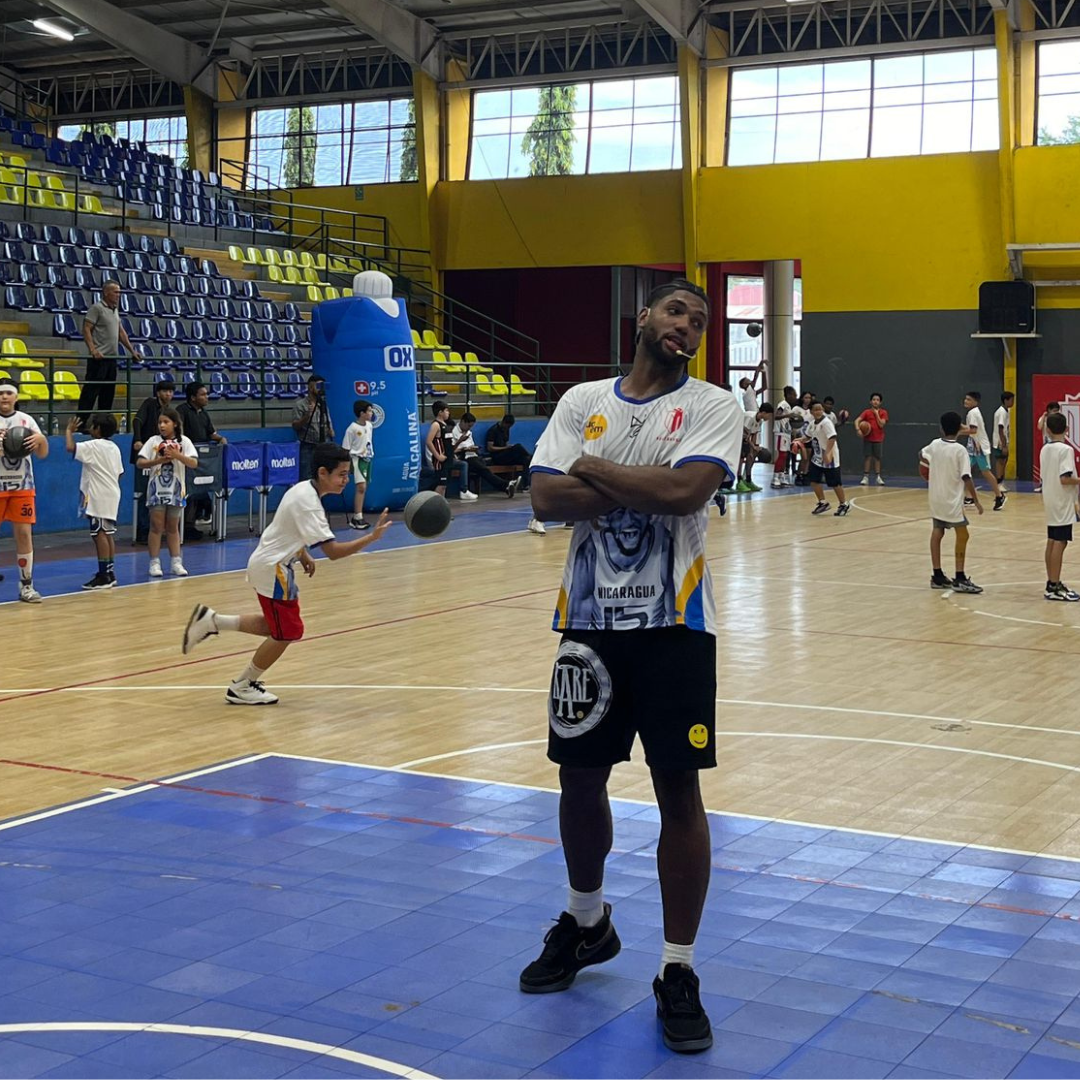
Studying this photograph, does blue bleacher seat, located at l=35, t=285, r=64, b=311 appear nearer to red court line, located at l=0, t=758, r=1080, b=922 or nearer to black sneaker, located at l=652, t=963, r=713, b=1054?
red court line, located at l=0, t=758, r=1080, b=922

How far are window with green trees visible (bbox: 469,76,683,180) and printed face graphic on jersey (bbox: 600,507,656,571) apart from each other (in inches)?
1116

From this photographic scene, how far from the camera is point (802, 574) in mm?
15719

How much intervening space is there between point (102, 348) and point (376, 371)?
401 cm

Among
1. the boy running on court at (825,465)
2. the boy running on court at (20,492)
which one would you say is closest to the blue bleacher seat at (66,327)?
the boy running on court at (20,492)

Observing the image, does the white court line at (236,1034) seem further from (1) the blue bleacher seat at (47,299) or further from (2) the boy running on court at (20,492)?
(1) the blue bleacher seat at (47,299)

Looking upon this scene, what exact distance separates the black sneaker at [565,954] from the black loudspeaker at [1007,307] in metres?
25.9

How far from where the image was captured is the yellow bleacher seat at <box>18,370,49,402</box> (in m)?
18.8

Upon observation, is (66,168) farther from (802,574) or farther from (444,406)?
(802,574)

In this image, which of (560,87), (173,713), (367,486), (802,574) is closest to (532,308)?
(560,87)

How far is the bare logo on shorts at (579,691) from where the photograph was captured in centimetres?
438

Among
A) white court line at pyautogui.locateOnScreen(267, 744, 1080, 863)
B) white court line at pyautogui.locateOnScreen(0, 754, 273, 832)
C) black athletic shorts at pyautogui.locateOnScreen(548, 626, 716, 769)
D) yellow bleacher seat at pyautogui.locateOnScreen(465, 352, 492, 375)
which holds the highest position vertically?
yellow bleacher seat at pyautogui.locateOnScreen(465, 352, 492, 375)

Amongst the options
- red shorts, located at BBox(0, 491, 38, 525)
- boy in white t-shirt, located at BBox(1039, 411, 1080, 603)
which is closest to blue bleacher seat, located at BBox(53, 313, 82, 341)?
red shorts, located at BBox(0, 491, 38, 525)

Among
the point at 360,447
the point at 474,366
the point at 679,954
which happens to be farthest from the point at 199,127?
the point at 679,954

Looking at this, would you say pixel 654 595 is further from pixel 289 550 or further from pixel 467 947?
pixel 289 550
